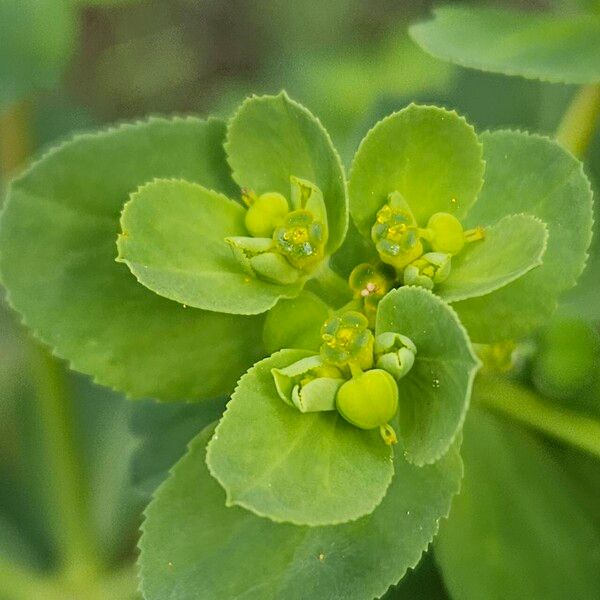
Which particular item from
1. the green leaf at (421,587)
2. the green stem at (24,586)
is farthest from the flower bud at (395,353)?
the green stem at (24,586)

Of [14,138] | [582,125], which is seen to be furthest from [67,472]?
[582,125]

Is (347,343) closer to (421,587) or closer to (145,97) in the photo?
(421,587)

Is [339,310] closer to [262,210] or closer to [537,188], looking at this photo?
[262,210]

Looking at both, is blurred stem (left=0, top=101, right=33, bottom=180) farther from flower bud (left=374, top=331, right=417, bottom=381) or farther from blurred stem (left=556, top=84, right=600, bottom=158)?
flower bud (left=374, top=331, right=417, bottom=381)

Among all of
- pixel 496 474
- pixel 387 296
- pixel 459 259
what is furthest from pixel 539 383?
pixel 387 296

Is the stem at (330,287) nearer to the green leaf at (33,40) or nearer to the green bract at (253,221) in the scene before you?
the green bract at (253,221)
